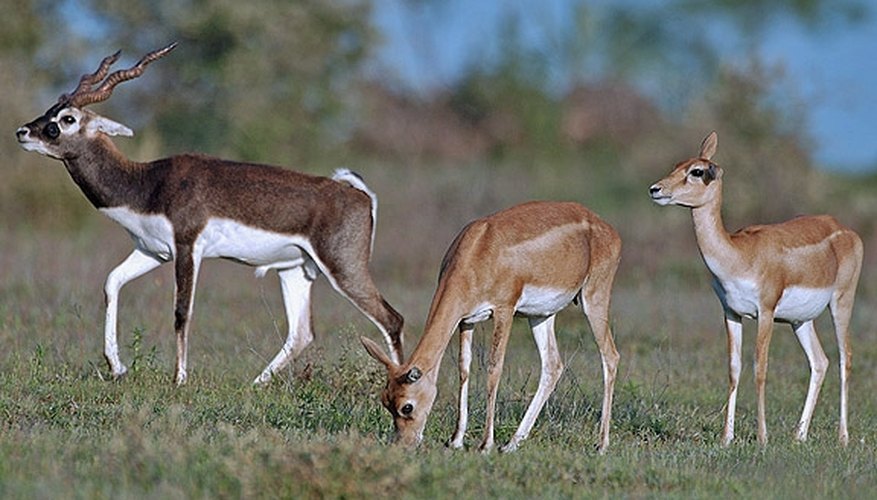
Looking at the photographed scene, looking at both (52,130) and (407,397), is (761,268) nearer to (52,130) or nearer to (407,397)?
(407,397)

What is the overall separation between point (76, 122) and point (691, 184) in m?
4.92

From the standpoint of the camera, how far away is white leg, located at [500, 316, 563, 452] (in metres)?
9.02

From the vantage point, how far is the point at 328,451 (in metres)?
7.07

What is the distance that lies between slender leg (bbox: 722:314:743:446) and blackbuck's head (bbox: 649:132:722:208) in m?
0.92

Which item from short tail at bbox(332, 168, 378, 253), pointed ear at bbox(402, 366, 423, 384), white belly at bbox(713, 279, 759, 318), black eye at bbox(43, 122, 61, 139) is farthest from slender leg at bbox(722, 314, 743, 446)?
black eye at bbox(43, 122, 61, 139)

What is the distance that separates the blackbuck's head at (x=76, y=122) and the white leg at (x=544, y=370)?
384 centimetres

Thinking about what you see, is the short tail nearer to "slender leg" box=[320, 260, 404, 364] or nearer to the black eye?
"slender leg" box=[320, 260, 404, 364]

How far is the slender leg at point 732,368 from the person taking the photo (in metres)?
9.67

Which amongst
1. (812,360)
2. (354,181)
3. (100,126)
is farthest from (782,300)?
(100,126)

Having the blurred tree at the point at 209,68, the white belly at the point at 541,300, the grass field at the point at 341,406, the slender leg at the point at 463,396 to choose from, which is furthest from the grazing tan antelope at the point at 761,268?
the blurred tree at the point at 209,68

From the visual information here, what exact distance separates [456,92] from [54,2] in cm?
1055

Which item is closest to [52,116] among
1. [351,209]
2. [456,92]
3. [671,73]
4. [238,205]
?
[238,205]

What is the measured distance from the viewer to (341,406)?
9969 millimetres

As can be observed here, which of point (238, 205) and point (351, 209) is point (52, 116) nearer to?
point (238, 205)
